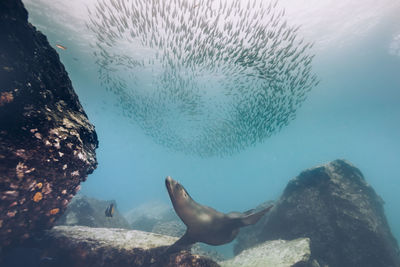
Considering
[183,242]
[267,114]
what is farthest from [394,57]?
[183,242]

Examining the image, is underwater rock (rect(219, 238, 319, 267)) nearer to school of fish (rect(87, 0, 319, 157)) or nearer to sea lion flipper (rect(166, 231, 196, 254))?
sea lion flipper (rect(166, 231, 196, 254))

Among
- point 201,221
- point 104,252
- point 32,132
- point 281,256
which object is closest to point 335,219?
point 281,256

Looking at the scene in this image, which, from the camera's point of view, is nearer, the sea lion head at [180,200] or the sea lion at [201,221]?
the sea lion head at [180,200]

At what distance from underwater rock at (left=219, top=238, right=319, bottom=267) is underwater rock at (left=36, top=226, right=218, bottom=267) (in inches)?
91.1

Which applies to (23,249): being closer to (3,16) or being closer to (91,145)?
(91,145)

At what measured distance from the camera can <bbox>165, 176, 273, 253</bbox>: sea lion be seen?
372cm

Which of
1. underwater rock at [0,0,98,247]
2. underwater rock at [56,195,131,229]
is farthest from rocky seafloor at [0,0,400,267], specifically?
underwater rock at [56,195,131,229]

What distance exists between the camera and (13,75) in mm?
2982

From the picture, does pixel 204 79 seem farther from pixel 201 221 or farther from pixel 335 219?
pixel 201 221

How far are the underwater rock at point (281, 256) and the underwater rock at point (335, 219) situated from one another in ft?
4.68

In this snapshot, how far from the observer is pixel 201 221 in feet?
13.4

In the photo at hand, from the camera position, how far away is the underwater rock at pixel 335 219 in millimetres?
6375

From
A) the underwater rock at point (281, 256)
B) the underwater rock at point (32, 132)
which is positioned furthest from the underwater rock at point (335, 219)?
the underwater rock at point (32, 132)

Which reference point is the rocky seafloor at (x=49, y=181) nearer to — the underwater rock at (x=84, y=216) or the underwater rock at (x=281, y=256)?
the underwater rock at (x=281, y=256)
